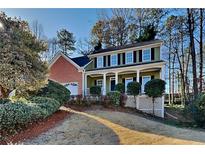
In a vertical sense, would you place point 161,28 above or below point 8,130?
above

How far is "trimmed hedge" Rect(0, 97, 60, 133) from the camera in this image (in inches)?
227

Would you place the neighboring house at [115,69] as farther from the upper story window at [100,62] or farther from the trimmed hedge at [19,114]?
the trimmed hedge at [19,114]

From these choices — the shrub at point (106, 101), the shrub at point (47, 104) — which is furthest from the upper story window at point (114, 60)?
the shrub at point (47, 104)

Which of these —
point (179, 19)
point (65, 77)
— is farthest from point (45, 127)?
point (179, 19)

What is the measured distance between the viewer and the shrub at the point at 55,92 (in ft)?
24.1

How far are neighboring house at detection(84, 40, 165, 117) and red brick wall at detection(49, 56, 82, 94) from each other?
0.27 m

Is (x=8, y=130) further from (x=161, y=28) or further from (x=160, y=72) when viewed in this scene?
(x=161, y=28)

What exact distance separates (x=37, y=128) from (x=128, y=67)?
365 cm

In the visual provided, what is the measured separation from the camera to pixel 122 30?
7605 millimetres

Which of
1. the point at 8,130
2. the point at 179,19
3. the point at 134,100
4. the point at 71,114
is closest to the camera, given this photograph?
the point at 8,130

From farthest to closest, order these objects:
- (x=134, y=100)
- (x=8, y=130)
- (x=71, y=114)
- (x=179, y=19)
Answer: (x=179, y=19) → (x=134, y=100) → (x=71, y=114) → (x=8, y=130)

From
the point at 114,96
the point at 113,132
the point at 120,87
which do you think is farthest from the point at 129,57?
the point at 113,132

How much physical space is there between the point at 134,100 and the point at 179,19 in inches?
103

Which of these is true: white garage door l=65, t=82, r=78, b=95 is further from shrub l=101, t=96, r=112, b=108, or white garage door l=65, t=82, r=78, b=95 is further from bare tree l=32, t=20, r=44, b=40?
bare tree l=32, t=20, r=44, b=40
